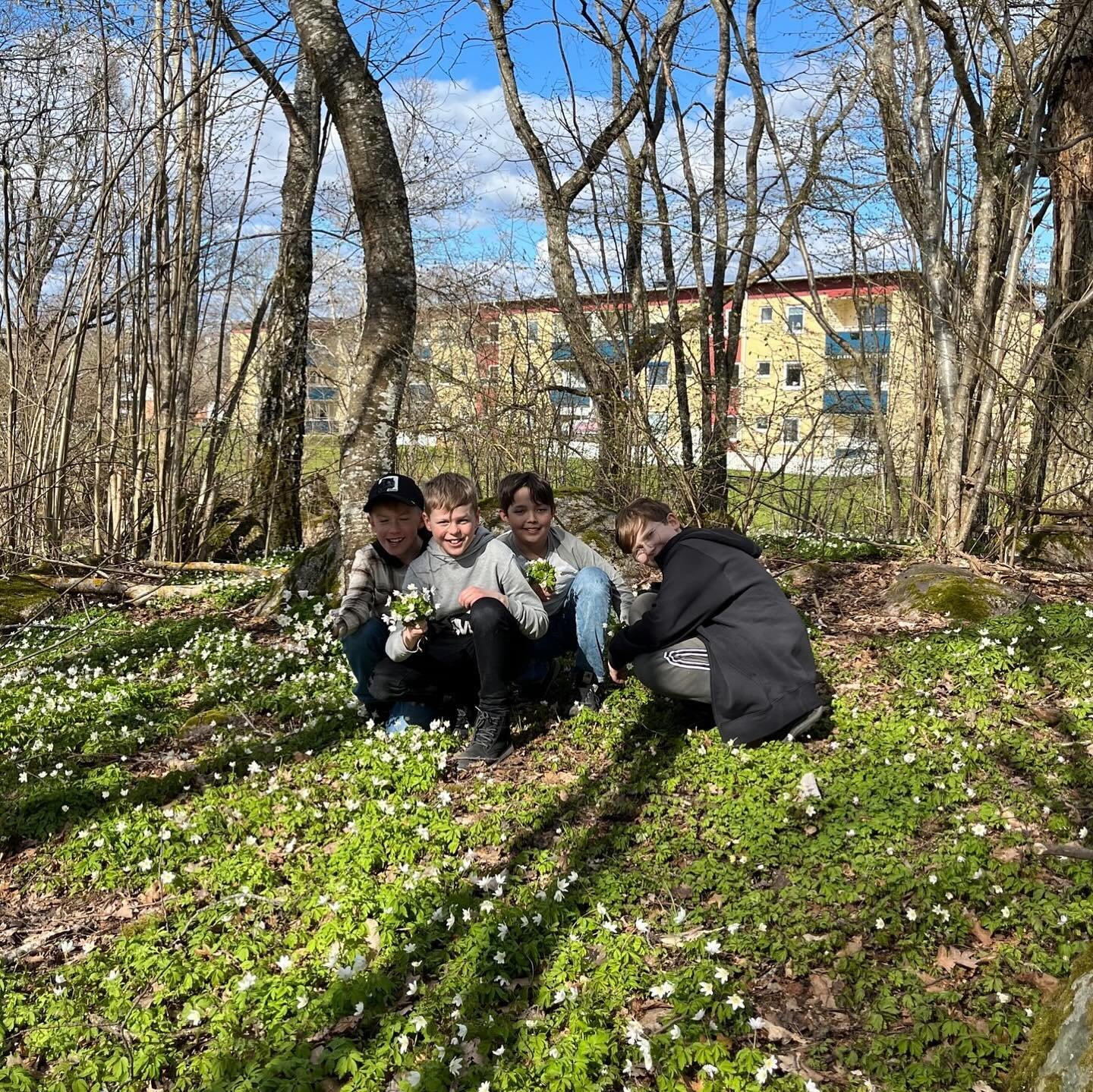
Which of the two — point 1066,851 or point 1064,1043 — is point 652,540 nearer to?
point 1066,851

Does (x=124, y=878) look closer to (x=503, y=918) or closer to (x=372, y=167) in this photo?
(x=503, y=918)

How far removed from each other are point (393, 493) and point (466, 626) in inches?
34.2

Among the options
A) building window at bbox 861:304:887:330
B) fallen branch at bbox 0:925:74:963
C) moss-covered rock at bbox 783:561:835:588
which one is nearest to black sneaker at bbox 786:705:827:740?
moss-covered rock at bbox 783:561:835:588

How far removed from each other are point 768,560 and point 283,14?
7.65 metres

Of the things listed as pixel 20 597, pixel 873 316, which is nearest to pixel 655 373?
pixel 873 316

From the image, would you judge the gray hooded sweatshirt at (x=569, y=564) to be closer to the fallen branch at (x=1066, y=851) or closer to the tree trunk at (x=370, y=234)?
the tree trunk at (x=370, y=234)

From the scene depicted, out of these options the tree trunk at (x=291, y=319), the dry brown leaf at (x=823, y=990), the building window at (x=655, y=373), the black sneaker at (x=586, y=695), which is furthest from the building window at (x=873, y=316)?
the dry brown leaf at (x=823, y=990)

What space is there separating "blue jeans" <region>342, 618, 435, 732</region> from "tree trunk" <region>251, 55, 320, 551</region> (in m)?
7.34

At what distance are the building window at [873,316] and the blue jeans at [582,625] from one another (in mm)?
9232

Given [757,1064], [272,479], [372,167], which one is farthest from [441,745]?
[272,479]

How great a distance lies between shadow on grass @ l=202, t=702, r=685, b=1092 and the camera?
9.62 feet

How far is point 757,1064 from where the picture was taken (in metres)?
2.76

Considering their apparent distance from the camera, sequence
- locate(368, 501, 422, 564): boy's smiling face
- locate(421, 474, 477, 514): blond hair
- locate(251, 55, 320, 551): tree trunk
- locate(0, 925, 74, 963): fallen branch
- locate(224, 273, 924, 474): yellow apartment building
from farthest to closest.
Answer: locate(251, 55, 320, 551): tree trunk
locate(224, 273, 924, 474): yellow apartment building
locate(368, 501, 422, 564): boy's smiling face
locate(421, 474, 477, 514): blond hair
locate(0, 925, 74, 963): fallen branch

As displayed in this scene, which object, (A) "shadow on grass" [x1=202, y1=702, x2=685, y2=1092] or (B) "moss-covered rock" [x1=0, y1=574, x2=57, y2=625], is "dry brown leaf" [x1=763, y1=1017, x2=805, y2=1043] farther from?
(B) "moss-covered rock" [x1=0, y1=574, x2=57, y2=625]
